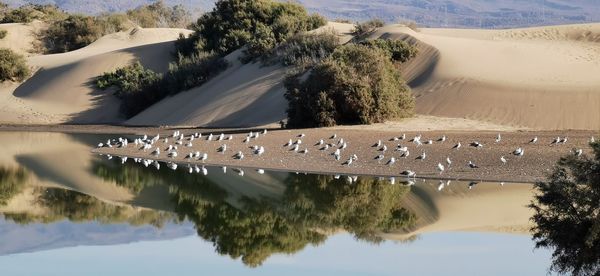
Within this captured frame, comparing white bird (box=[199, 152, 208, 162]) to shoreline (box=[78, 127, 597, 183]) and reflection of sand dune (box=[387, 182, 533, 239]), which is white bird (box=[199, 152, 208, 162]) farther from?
reflection of sand dune (box=[387, 182, 533, 239])

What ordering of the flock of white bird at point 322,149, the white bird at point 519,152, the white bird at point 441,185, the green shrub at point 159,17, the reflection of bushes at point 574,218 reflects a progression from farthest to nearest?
the green shrub at point 159,17 → the flock of white bird at point 322,149 → the white bird at point 519,152 → the white bird at point 441,185 → the reflection of bushes at point 574,218

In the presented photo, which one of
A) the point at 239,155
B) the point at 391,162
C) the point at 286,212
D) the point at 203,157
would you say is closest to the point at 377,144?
the point at 391,162

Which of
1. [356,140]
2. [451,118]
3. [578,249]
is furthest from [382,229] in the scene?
[451,118]

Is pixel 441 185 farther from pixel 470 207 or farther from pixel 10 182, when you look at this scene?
pixel 10 182

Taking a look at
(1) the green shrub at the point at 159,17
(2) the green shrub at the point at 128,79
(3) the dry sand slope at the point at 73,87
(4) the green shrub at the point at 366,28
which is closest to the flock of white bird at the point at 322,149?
(4) the green shrub at the point at 366,28

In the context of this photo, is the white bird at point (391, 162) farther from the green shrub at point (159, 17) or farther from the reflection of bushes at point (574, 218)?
the green shrub at point (159, 17)

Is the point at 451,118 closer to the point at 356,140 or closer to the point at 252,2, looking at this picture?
the point at 356,140
